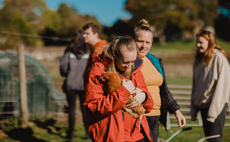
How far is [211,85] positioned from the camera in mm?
3404

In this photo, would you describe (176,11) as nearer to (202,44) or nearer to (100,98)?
(202,44)

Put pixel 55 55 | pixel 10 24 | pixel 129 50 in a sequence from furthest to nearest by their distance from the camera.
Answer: pixel 10 24
pixel 55 55
pixel 129 50

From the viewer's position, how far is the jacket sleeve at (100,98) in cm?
186

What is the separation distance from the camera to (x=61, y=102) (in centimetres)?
682

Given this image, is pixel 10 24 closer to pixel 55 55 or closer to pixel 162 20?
pixel 55 55

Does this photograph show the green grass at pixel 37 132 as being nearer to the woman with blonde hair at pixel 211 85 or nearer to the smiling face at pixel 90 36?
the smiling face at pixel 90 36

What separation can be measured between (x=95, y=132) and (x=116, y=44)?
0.75m

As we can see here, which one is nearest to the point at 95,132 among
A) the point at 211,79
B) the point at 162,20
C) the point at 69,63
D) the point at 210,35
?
the point at 211,79

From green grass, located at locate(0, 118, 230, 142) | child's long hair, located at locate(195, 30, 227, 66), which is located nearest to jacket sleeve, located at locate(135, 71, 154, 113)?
child's long hair, located at locate(195, 30, 227, 66)

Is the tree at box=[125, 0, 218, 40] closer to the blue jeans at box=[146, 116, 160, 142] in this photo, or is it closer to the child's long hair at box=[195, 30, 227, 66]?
the child's long hair at box=[195, 30, 227, 66]

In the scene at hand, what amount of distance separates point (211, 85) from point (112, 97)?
2.08 m

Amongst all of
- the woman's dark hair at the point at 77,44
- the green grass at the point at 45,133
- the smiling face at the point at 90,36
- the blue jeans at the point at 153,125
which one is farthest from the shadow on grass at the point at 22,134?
the blue jeans at the point at 153,125

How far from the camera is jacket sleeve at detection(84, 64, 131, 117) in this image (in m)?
1.86

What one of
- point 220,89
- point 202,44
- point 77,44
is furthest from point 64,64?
point 220,89
